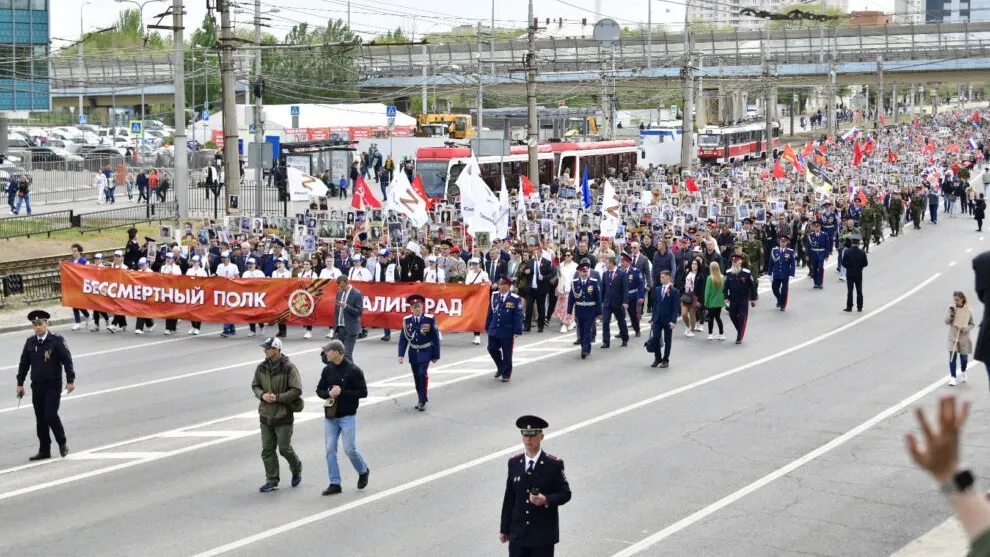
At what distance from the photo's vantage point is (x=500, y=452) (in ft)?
50.4

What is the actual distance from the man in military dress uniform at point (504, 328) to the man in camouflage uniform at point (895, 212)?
28730 mm

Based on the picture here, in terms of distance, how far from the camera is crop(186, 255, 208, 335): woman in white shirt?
26.3 metres

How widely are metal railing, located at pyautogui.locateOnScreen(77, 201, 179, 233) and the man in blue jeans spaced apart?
27.2 metres

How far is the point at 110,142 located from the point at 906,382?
72430 millimetres

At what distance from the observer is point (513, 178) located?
57.4m

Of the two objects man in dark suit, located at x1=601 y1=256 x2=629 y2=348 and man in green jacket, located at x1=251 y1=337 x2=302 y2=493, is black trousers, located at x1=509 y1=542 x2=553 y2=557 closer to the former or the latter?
man in green jacket, located at x1=251 y1=337 x2=302 y2=493

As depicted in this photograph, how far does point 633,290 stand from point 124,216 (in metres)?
24.0

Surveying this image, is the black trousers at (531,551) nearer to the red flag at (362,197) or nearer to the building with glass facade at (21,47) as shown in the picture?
the red flag at (362,197)

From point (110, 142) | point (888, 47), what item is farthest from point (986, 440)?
point (888, 47)

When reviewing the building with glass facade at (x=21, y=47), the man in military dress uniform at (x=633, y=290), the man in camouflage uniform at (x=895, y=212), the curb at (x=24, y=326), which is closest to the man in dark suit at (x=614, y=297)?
the man in military dress uniform at (x=633, y=290)

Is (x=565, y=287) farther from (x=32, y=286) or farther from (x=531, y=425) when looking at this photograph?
(x=531, y=425)

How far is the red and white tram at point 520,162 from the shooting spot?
170 ft

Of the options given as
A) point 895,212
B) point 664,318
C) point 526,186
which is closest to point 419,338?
point 664,318

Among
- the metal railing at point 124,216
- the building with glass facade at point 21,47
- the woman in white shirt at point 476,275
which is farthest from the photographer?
the building with glass facade at point 21,47
